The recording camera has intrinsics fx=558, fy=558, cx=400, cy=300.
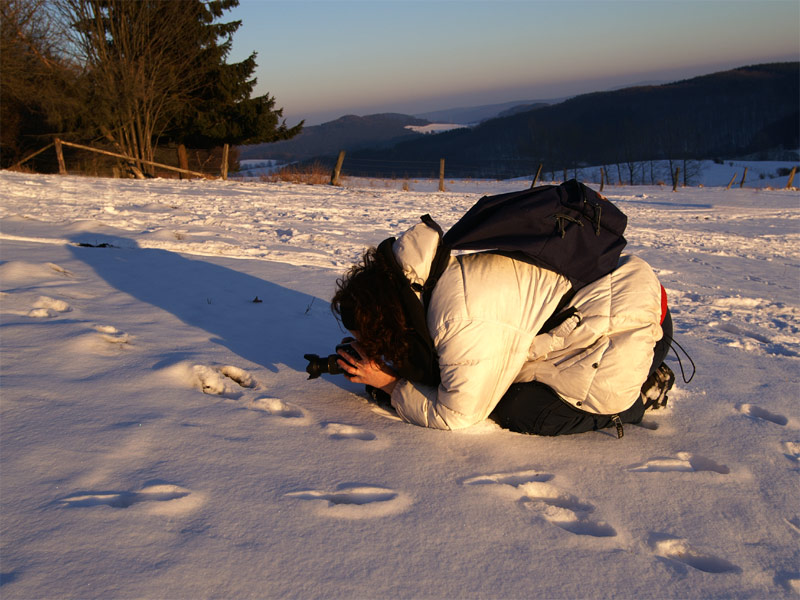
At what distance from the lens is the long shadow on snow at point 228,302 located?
3.25m

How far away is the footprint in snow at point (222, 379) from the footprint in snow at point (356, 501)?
35.3 inches

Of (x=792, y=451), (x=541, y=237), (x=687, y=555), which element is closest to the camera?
(x=687, y=555)

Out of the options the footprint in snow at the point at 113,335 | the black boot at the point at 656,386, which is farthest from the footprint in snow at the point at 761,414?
the footprint in snow at the point at 113,335

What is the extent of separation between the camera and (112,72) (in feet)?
69.9

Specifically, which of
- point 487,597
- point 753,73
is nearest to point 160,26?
point 487,597

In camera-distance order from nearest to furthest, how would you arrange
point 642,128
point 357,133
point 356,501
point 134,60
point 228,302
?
1. point 356,501
2. point 228,302
3. point 134,60
4. point 642,128
5. point 357,133

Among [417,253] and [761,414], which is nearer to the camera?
[417,253]

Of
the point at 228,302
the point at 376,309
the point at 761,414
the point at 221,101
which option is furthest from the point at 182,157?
the point at 761,414

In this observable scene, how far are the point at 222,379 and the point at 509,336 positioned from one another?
4.63 ft

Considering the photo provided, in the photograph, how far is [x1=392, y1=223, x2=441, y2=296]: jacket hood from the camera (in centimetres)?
208

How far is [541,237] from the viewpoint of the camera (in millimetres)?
2053

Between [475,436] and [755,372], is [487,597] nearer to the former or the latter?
[475,436]

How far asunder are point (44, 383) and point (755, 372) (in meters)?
3.65

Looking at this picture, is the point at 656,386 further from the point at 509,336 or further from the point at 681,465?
the point at 509,336
